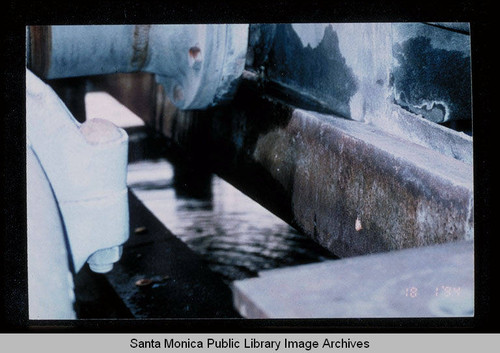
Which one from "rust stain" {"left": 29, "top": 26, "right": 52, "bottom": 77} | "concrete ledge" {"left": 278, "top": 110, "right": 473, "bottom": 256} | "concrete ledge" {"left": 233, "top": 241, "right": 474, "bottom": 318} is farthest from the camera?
"rust stain" {"left": 29, "top": 26, "right": 52, "bottom": 77}

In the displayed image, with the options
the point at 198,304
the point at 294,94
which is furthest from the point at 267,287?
the point at 294,94

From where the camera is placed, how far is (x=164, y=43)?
1.44 meters

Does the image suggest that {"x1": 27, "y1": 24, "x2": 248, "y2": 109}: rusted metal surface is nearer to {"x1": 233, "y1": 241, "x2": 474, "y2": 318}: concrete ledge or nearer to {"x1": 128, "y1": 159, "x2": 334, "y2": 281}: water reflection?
{"x1": 128, "y1": 159, "x2": 334, "y2": 281}: water reflection

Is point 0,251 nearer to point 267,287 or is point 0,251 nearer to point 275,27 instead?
point 267,287

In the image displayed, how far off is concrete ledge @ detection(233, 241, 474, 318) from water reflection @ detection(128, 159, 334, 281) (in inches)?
27.4

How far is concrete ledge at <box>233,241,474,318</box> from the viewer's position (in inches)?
25.3

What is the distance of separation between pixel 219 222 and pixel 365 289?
0.99 meters

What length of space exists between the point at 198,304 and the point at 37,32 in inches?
25.2

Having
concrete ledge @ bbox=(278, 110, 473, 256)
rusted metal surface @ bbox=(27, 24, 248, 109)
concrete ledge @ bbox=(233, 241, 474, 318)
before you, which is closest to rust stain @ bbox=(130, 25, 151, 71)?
rusted metal surface @ bbox=(27, 24, 248, 109)

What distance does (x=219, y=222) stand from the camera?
164cm

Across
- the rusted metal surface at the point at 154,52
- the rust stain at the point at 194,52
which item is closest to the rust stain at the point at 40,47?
the rusted metal surface at the point at 154,52

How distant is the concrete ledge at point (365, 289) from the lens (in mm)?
642

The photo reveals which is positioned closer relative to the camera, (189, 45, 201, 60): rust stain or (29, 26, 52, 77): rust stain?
(29, 26, 52, 77): rust stain

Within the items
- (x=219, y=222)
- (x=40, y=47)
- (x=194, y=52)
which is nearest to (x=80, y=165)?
(x=40, y=47)
